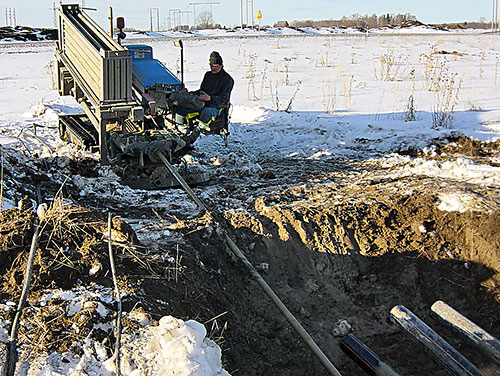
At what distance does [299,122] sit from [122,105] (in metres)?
4.06

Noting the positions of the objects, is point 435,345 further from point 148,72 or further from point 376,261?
point 148,72

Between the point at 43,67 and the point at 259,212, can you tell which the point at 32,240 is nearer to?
the point at 259,212

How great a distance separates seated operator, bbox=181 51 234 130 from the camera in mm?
8102

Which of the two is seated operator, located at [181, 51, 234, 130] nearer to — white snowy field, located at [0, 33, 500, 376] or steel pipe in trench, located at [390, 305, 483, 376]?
white snowy field, located at [0, 33, 500, 376]

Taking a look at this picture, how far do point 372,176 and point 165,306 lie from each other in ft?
14.1

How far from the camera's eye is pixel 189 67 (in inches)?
688

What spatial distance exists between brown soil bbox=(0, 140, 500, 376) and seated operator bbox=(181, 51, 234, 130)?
1.41m

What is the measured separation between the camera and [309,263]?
19.0 ft

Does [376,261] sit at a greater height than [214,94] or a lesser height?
lesser

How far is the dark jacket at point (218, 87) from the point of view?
8430mm

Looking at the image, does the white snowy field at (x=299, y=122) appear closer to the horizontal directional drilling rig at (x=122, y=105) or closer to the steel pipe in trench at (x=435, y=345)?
the horizontal directional drilling rig at (x=122, y=105)

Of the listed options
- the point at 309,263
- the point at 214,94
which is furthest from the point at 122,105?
the point at 309,263

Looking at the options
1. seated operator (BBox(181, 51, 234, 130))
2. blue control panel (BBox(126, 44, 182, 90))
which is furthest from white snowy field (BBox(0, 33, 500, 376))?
blue control panel (BBox(126, 44, 182, 90))

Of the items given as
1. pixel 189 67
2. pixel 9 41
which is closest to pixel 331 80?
pixel 189 67
